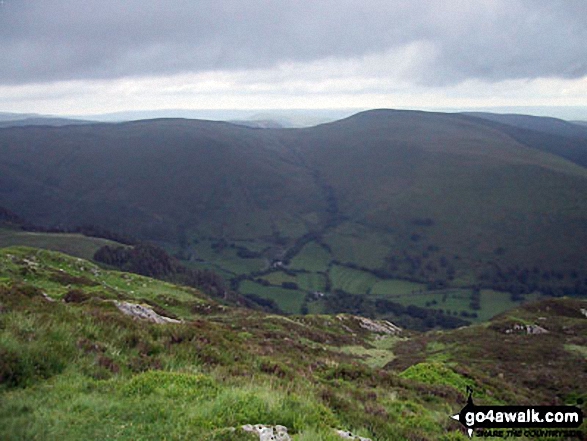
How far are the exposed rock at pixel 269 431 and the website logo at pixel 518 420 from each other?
663 cm

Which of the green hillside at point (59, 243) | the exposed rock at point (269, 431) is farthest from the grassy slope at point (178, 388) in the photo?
the green hillside at point (59, 243)

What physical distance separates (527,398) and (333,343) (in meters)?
21.7

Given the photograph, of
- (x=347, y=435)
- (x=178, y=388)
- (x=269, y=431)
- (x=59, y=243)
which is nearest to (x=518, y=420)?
(x=347, y=435)

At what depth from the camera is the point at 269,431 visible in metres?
8.93

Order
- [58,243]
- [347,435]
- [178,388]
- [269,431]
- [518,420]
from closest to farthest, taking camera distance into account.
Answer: [269,431]
[347,435]
[178,388]
[518,420]
[58,243]

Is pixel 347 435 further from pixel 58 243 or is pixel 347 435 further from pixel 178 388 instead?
pixel 58 243

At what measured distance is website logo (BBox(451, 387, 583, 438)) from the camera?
41.9ft

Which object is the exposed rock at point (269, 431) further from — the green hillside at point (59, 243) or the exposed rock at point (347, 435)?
the green hillside at point (59, 243)

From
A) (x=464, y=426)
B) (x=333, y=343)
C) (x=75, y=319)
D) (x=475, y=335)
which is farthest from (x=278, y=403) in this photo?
(x=475, y=335)

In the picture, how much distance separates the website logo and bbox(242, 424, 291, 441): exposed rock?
6.63 metres

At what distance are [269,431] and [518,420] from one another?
30.0 ft

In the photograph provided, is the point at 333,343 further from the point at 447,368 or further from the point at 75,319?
the point at 75,319

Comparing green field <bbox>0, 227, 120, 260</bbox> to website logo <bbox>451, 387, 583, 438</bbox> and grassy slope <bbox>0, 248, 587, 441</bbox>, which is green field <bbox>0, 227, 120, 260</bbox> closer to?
grassy slope <bbox>0, 248, 587, 441</bbox>

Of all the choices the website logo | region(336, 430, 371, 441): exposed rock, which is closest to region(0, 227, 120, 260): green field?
the website logo
